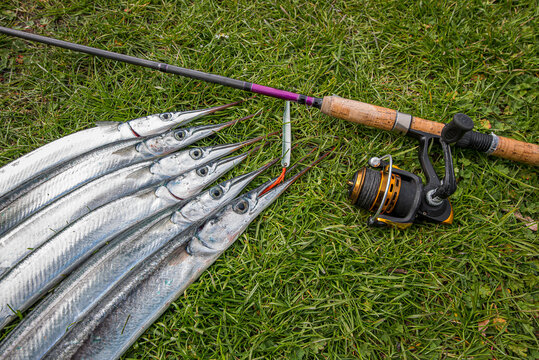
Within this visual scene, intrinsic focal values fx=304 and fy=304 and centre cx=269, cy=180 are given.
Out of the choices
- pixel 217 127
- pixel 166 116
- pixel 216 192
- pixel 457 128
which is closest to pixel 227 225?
pixel 216 192

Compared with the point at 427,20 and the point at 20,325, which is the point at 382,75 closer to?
the point at 427,20

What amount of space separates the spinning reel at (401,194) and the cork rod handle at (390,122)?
0.12 m

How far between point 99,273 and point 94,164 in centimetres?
111

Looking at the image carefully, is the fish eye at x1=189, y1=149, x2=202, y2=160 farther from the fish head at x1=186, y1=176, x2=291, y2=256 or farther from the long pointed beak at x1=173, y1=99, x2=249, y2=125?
the fish head at x1=186, y1=176, x2=291, y2=256

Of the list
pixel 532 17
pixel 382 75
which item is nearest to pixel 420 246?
pixel 382 75

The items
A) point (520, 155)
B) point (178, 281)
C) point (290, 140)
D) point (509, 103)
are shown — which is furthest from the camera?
point (509, 103)

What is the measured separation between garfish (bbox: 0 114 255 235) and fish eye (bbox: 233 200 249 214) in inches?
35.6

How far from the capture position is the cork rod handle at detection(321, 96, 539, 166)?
2.86 m

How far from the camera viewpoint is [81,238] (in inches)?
104

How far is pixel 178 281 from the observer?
263 centimetres

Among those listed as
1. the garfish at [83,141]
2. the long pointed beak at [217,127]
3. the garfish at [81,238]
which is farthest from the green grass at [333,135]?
the garfish at [81,238]

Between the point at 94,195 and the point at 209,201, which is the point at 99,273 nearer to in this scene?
the point at 94,195

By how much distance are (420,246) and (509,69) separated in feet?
7.47

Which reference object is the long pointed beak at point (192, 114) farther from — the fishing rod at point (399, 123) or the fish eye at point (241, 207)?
the fish eye at point (241, 207)
